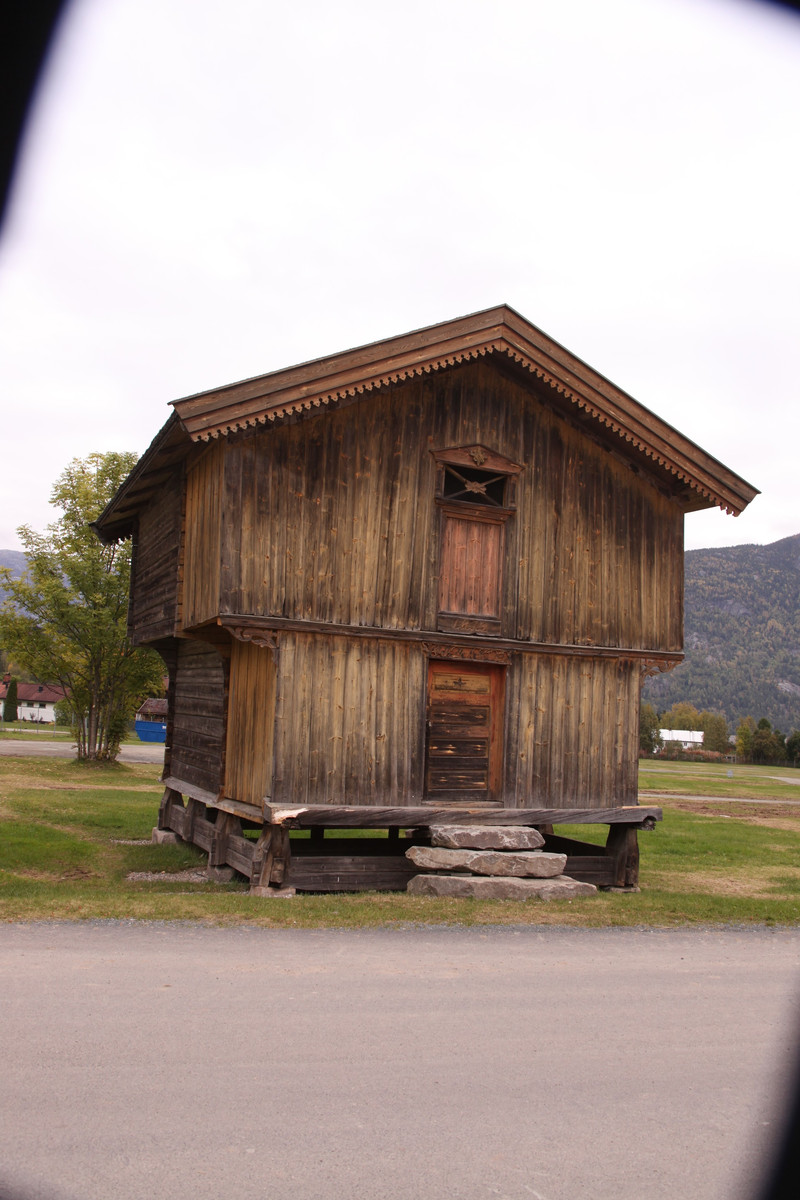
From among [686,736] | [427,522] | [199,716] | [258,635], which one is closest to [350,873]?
[258,635]

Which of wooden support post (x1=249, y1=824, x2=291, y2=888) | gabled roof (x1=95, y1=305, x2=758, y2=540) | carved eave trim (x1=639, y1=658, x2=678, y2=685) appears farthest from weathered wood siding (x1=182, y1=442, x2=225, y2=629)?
carved eave trim (x1=639, y1=658, x2=678, y2=685)

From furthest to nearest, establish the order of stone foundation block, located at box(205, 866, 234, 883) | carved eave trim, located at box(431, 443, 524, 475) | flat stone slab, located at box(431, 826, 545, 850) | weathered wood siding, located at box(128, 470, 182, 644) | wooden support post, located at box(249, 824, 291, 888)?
weathered wood siding, located at box(128, 470, 182, 644)
stone foundation block, located at box(205, 866, 234, 883)
carved eave trim, located at box(431, 443, 524, 475)
flat stone slab, located at box(431, 826, 545, 850)
wooden support post, located at box(249, 824, 291, 888)

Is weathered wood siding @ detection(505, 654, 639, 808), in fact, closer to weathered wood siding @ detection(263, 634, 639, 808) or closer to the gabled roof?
weathered wood siding @ detection(263, 634, 639, 808)

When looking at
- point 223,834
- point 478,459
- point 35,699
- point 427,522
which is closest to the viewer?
point 427,522

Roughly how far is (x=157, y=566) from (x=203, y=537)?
13.4ft

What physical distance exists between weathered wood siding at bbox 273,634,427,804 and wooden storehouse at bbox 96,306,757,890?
3cm

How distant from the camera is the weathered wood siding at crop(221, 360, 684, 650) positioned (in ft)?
43.0

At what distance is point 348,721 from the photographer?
44.2 ft

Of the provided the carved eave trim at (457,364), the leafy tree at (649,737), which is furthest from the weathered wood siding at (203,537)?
the leafy tree at (649,737)

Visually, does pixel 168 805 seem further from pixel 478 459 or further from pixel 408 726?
→ pixel 478 459

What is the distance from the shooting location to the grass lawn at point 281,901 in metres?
11.2

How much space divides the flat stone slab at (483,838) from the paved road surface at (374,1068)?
369cm

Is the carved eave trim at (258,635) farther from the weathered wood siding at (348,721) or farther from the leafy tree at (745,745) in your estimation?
the leafy tree at (745,745)

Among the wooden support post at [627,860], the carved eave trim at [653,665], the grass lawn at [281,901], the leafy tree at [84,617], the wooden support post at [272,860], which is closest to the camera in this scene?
the grass lawn at [281,901]
